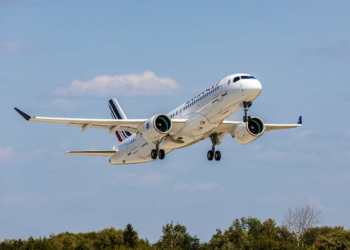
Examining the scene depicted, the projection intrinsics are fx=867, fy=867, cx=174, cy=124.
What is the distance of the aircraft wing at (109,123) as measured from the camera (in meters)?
71.2

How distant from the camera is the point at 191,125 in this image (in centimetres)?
7031

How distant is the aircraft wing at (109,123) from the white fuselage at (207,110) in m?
0.73

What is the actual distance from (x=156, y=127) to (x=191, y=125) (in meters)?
2.94

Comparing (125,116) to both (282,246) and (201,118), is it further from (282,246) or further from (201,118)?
(282,246)

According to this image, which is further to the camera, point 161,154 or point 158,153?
point 161,154

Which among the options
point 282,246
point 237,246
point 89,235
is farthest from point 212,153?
point 89,235

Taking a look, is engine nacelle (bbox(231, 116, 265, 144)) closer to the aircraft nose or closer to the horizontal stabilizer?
the aircraft nose

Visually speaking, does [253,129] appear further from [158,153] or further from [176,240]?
[176,240]

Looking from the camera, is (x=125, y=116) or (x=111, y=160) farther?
(x=125, y=116)

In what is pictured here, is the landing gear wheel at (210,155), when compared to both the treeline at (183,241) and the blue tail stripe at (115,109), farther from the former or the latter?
the treeline at (183,241)

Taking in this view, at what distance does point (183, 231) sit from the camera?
138 m

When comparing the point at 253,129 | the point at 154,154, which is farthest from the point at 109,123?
the point at 253,129

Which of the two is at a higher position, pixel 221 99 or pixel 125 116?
pixel 125 116

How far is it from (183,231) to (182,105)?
67.8 meters
